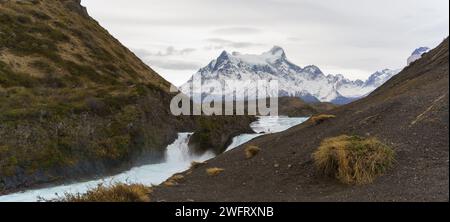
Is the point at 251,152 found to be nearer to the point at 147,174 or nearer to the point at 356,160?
the point at 356,160

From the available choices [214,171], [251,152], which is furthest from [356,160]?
[251,152]

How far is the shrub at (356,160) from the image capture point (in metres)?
13.1

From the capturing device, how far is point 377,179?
12766 millimetres

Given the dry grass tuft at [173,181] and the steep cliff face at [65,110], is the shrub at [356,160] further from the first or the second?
the steep cliff face at [65,110]

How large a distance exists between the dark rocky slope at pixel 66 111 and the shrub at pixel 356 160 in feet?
66.3

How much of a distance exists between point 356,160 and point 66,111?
26326mm

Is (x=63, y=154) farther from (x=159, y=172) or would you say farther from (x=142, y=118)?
(x=142, y=118)

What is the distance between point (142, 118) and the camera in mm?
39906

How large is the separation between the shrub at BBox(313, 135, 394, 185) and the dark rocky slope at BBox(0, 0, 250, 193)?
2019cm

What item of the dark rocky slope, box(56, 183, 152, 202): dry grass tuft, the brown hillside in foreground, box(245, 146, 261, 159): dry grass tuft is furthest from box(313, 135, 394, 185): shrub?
the dark rocky slope

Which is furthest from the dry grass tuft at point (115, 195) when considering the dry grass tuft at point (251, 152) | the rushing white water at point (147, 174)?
the dry grass tuft at point (251, 152)

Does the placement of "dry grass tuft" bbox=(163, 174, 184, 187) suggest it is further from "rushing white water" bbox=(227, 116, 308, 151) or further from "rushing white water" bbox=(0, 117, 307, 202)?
"rushing white water" bbox=(227, 116, 308, 151)
